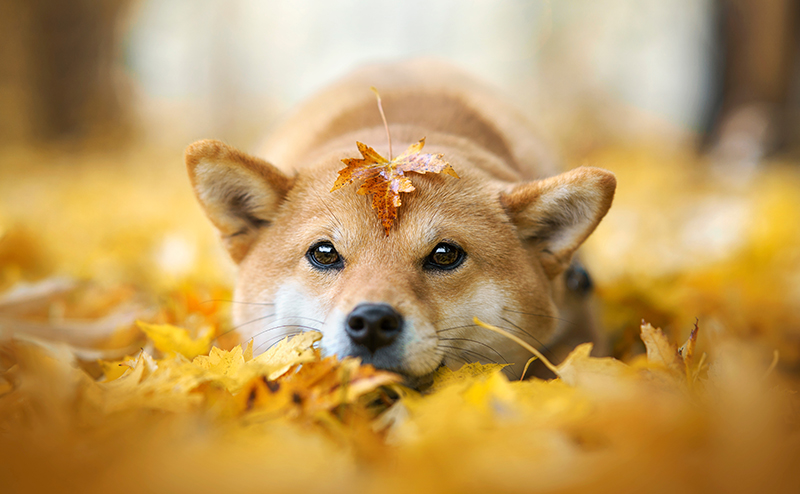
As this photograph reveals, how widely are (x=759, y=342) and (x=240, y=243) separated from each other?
2.36 metres

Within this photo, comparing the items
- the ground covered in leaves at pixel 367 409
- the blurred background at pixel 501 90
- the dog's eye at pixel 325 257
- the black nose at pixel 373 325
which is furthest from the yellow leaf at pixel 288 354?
the blurred background at pixel 501 90

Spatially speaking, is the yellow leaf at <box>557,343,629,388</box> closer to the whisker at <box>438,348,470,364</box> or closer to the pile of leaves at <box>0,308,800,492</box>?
the pile of leaves at <box>0,308,800,492</box>

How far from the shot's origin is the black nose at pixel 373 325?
1.63m

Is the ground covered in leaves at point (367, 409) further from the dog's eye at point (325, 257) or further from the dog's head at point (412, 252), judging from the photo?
the dog's eye at point (325, 257)

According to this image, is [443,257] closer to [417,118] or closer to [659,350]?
[659,350]

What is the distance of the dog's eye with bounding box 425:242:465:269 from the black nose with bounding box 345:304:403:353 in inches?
14.0

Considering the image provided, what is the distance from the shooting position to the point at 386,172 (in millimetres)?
1952

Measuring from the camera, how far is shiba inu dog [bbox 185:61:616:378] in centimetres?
174

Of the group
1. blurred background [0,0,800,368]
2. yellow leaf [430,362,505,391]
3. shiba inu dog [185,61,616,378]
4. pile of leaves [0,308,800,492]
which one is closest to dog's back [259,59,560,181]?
shiba inu dog [185,61,616,378]

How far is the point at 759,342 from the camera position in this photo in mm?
2527

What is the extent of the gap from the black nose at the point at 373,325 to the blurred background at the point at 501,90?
1.30 meters

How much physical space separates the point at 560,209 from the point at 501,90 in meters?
2.19

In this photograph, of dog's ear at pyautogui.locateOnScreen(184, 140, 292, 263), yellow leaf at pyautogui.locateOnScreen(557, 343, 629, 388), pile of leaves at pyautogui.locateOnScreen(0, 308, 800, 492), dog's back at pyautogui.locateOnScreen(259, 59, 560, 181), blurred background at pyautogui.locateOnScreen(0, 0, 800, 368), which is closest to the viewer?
pile of leaves at pyautogui.locateOnScreen(0, 308, 800, 492)

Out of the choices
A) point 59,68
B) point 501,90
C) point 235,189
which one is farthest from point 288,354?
point 59,68
